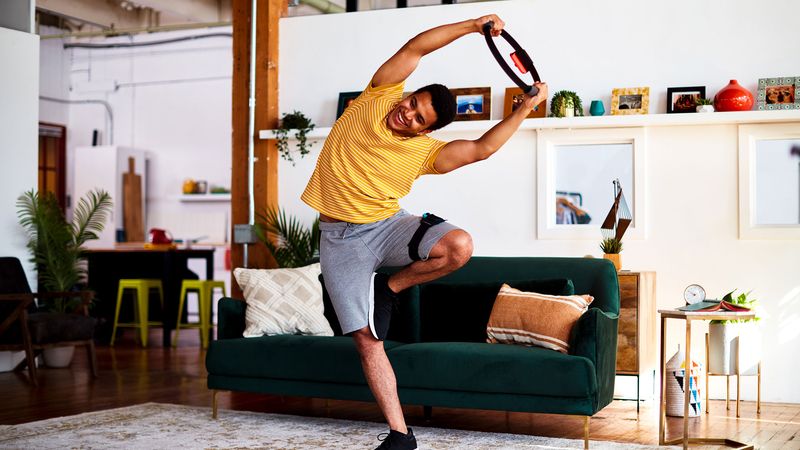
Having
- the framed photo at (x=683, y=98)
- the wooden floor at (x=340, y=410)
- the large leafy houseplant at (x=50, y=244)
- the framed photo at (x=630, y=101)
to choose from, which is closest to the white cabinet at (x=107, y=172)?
the large leafy houseplant at (x=50, y=244)

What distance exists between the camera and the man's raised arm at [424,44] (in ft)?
11.3

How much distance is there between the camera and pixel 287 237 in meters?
6.74

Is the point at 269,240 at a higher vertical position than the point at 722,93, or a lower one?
lower

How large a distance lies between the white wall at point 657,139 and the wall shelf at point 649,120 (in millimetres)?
123

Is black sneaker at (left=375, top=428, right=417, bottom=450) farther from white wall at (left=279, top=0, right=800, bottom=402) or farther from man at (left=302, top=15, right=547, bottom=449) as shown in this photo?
white wall at (left=279, top=0, right=800, bottom=402)

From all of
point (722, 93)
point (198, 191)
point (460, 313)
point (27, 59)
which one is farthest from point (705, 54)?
point (198, 191)

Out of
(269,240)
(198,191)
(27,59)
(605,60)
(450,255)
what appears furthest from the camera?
(198,191)

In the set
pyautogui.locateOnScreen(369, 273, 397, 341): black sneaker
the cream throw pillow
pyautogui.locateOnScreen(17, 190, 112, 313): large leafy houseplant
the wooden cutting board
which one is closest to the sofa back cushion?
the cream throw pillow

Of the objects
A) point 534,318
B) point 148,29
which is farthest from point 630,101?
point 148,29

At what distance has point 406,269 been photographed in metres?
3.78

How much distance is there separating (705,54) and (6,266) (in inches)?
194

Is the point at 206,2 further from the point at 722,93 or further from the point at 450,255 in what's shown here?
the point at 450,255

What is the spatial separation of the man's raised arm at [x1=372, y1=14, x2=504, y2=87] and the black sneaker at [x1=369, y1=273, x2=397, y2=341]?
0.78 m

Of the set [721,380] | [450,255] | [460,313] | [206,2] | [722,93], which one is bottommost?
[721,380]
